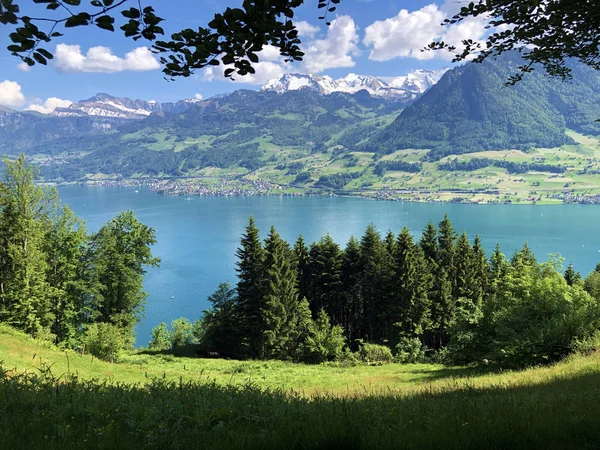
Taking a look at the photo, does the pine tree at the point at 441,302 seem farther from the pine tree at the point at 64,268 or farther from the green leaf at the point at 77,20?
the green leaf at the point at 77,20

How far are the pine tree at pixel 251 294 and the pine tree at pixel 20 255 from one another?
52.9 feet

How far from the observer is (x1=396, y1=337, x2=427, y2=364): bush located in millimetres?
33625

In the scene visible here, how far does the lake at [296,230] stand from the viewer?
7994 centimetres

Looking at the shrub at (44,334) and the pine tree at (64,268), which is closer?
the shrub at (44,334)

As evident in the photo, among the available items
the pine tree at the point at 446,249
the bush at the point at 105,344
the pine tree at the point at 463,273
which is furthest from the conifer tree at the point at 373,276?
the bush at the point at 105,344

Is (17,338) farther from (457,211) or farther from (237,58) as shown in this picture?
(457,211)

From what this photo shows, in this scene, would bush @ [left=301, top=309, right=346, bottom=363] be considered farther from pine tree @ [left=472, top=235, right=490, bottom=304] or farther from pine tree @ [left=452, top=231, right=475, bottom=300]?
pine tree @ [left=472, top=235, right=490, bottom=304]

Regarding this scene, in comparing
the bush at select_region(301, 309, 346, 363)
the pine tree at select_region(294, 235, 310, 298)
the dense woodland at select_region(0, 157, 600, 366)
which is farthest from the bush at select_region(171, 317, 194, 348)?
the bush at select_region(301, 309, 346, 363)

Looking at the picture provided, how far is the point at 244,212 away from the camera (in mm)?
185375

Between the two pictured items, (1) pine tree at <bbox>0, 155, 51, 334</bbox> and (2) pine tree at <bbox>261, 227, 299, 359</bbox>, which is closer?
(1) pine tree at <bbox>0, 155, 51, 334</bbox>

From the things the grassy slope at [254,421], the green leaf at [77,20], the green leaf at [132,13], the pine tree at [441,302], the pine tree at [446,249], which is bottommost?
the pine tree at [441,302]

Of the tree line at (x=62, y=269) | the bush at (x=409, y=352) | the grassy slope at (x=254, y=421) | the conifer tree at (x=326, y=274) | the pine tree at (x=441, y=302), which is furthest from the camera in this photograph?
the conifer tree at (x=326, y=274)

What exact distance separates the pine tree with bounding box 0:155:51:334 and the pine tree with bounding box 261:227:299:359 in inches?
676

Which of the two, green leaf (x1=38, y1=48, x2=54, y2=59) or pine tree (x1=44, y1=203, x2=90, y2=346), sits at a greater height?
green leaf (x1=38, y1=48, x2=54, y2=59)
